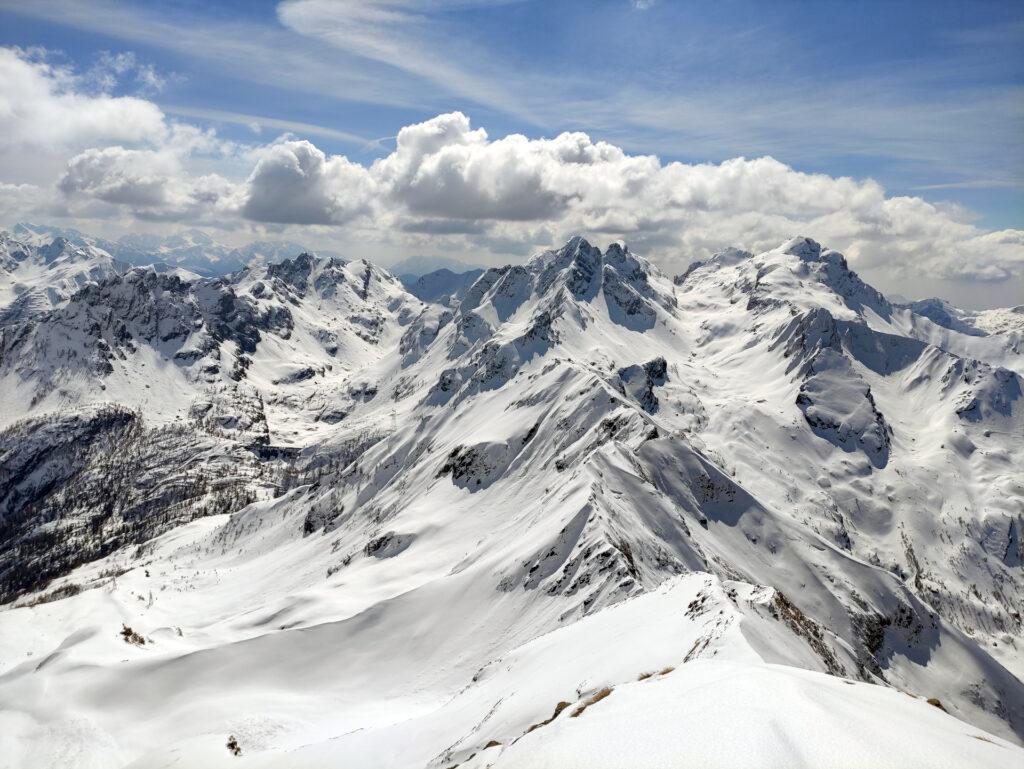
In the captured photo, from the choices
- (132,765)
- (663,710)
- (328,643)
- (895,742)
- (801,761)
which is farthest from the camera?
(328,643)

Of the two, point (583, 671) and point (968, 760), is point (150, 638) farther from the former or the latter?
point (968, 760)

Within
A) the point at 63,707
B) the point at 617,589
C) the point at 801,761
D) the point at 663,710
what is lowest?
the point at 63,707

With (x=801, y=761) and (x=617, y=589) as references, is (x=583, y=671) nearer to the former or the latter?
(x=801, y=761)

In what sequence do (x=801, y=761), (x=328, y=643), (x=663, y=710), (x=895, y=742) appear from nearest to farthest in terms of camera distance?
(x=801, y=761)
(x=895, y=742)
(x=663, y=710)
(x=328, y=643)

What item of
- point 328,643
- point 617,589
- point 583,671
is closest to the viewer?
point 583,671

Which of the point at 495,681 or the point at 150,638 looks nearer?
the point at 495,681

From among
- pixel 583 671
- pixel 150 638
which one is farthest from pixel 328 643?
pixel 583 671

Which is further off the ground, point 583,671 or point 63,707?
point 583,671

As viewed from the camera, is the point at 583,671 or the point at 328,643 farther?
the point at 328,643

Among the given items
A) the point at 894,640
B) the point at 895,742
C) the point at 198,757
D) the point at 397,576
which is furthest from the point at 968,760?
the point at 894,640
